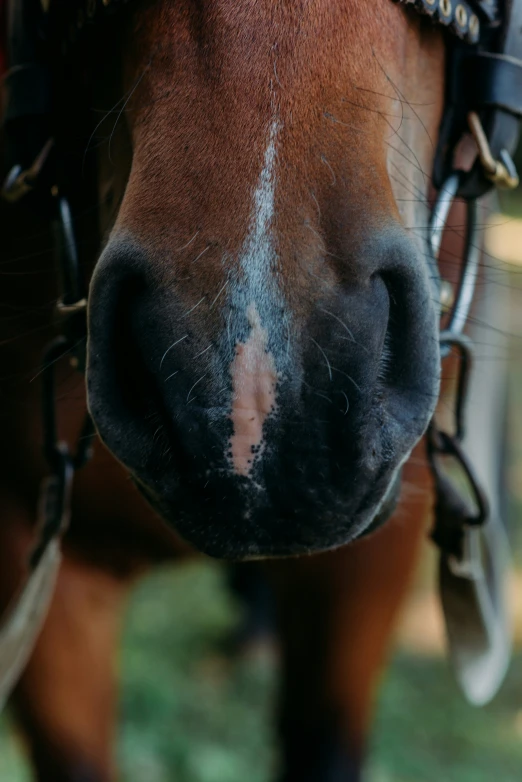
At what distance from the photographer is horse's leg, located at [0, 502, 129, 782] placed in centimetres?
141

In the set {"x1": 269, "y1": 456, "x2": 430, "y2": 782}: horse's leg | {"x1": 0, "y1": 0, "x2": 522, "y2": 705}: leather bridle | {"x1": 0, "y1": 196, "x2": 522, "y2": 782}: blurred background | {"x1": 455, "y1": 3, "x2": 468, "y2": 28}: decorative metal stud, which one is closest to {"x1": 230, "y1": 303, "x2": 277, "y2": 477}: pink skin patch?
{"x1": 0, "y1": 0, "x2": 522, "y2": 705}: leather bridle

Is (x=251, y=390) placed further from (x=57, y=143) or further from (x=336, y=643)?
(x=336, y=643)

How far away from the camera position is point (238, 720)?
203cm

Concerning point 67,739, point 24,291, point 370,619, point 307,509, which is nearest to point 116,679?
point 67,739

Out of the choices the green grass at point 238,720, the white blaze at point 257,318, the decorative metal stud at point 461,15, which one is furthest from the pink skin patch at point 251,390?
the green grass at point 238,720

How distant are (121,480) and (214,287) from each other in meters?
0.61

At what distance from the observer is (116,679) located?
5.05 ft

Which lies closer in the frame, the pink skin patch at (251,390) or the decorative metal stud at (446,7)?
the pink skin patch at (251,390)

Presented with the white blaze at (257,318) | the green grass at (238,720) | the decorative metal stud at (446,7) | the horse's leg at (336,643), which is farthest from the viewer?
the green grass at (238,720)

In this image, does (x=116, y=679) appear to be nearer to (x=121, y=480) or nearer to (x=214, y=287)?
(x=121, y=480)

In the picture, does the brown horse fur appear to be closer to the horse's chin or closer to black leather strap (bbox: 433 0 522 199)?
black leather strap (bbox: 433 0 522 199)

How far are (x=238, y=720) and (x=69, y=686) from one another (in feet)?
A: 2.31

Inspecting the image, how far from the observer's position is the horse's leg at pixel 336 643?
1382mm

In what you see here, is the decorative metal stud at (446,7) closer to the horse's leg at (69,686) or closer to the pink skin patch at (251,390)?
the pink skin patch at (251,390)
